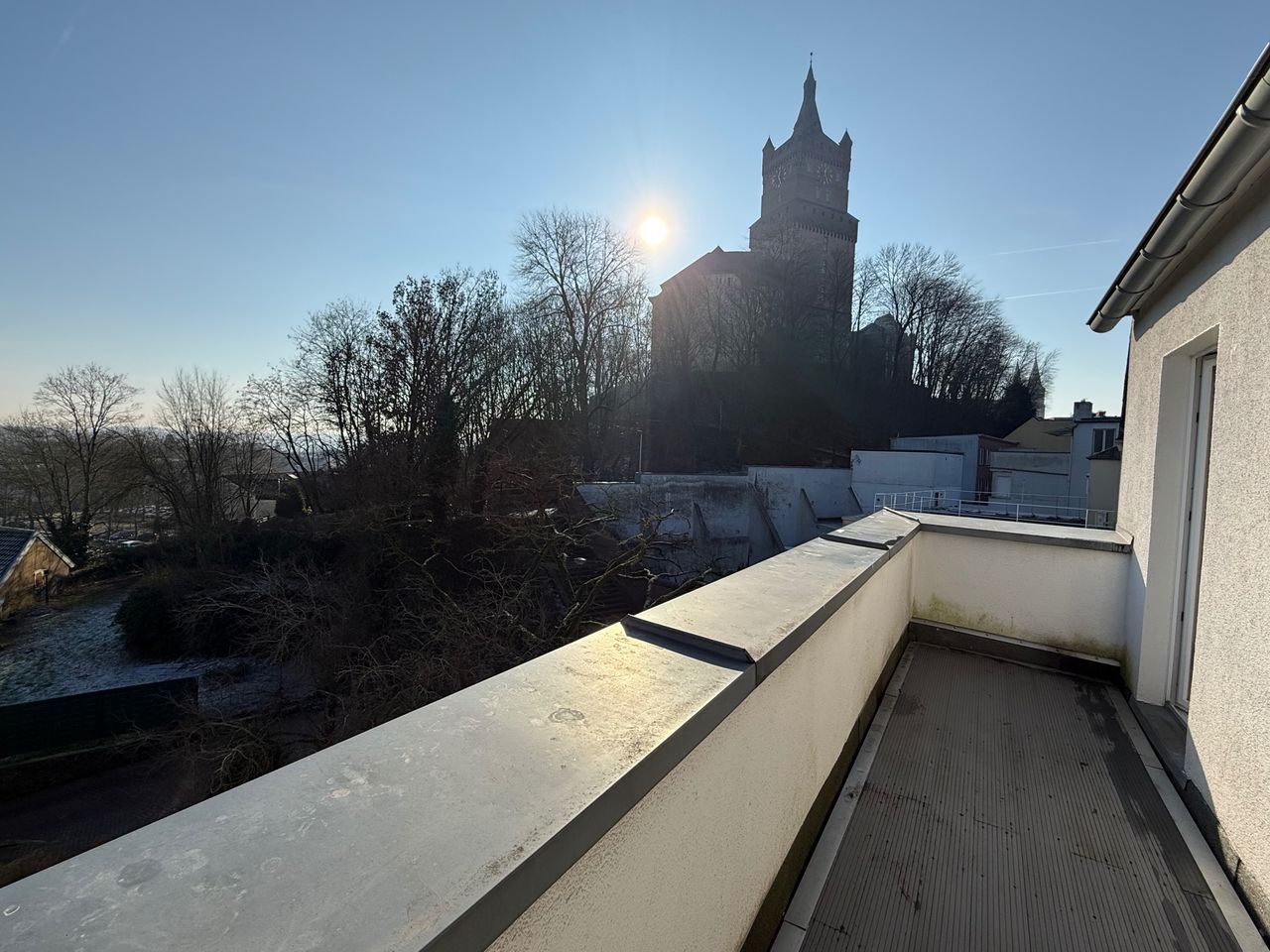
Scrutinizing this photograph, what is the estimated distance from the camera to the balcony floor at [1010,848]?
5.10ft

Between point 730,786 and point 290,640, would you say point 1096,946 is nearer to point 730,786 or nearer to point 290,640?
point 730,786

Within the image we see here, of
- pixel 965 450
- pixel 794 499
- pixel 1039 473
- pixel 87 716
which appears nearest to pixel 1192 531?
pixel 87 716

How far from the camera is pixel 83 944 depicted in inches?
18.8

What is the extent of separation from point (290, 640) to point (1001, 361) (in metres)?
39.7

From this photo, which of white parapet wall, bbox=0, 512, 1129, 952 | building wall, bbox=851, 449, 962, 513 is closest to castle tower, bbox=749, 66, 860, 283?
building wall, bbox=851, 449, 962, 513

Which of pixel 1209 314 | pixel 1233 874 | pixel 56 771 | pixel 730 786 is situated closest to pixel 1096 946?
pixel 1233 874

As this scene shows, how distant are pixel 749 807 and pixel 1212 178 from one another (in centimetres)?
225

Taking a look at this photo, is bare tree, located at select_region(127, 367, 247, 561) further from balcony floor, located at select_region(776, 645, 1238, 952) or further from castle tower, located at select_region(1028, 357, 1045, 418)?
castle tower, located at select_region(1028, 357, 1045, 418)

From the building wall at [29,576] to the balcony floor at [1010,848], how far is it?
70.9ft

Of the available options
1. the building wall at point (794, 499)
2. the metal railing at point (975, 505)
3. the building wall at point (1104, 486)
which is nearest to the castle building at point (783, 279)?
the building wall at point (794, 499)

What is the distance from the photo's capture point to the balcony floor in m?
1.55

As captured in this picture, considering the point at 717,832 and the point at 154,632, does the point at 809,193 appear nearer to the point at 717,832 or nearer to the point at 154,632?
the point at 154,632

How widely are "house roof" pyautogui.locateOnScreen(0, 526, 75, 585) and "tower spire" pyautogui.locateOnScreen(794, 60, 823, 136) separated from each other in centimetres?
5000

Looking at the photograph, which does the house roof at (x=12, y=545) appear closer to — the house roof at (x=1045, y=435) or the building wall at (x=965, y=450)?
the building wall at (x=965, y=450)
